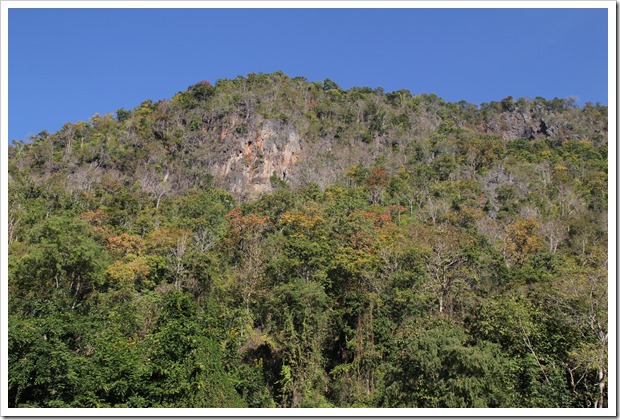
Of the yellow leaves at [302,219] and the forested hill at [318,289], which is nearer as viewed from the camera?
the forested hill at [318,289]

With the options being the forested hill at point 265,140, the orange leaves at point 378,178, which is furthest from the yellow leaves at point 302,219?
the forested hill at point 265,140

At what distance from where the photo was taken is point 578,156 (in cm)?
5862

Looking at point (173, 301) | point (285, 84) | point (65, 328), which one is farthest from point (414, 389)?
point (285, 84)

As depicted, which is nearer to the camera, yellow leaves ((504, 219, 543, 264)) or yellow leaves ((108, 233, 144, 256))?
yellow leaves ((108, 233, 144, 256))

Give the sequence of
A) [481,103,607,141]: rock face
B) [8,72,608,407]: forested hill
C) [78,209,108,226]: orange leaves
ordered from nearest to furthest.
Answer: [8,72,608,407]: forested hill, [78,209,108,226]: orange leaves, [481,103,607,141]: rock face

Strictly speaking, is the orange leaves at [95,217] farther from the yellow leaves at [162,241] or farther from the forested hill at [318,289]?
the yellow leaves at [162,241]

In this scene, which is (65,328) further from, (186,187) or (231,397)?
(186,187)

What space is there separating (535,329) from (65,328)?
13983mm

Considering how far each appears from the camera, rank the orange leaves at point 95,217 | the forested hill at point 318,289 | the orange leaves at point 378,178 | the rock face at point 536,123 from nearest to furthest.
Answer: the forested hill at point 318,289 < the orange leaves at point 95,217 < the orange leaves at point 378,178 < the rock face at point 536,123

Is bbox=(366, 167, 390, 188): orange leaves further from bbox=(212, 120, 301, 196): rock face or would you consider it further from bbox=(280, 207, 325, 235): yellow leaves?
bbox=(280, 207, 325, 235): yellow leaves

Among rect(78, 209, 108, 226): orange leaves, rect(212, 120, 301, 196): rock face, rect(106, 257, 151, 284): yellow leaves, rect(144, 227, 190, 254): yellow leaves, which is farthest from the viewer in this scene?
rect(212, 120, 301, 196): rock face

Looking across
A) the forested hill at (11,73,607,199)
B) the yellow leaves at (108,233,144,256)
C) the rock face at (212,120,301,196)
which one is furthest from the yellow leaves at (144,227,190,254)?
the rock face at (212,120,301,196)

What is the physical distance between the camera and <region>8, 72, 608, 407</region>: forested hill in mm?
13836

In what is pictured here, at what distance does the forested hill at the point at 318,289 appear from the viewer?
45.4 ft
